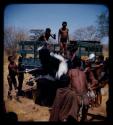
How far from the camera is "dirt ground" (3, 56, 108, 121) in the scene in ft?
13.8

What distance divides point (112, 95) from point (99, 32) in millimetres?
879

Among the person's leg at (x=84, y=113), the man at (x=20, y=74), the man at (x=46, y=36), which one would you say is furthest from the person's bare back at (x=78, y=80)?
the man at (x=20, y=74)

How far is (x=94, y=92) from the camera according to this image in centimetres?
439

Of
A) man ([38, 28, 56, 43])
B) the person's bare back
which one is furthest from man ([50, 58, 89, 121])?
man ([38, 28, 56, 43])

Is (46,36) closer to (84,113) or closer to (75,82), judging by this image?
(75,82)

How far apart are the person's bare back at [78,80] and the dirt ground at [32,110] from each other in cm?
28

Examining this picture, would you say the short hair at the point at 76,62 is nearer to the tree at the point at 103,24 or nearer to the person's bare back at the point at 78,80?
the person's bare back at the point at 78,80

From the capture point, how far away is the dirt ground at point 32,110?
13.8ft

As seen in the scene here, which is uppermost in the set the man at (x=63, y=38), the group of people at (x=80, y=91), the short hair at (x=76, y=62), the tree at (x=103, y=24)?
the tree at (x=103, y=24)

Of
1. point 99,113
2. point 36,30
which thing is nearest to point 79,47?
point 36,30

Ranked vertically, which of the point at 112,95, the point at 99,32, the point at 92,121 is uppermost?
the point at 99,32

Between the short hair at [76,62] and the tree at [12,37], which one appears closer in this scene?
the tree at [12,37]

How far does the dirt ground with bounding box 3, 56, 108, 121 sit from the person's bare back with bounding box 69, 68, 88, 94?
0.91ft

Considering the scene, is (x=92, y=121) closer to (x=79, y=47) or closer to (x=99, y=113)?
(x=99, y=113)
